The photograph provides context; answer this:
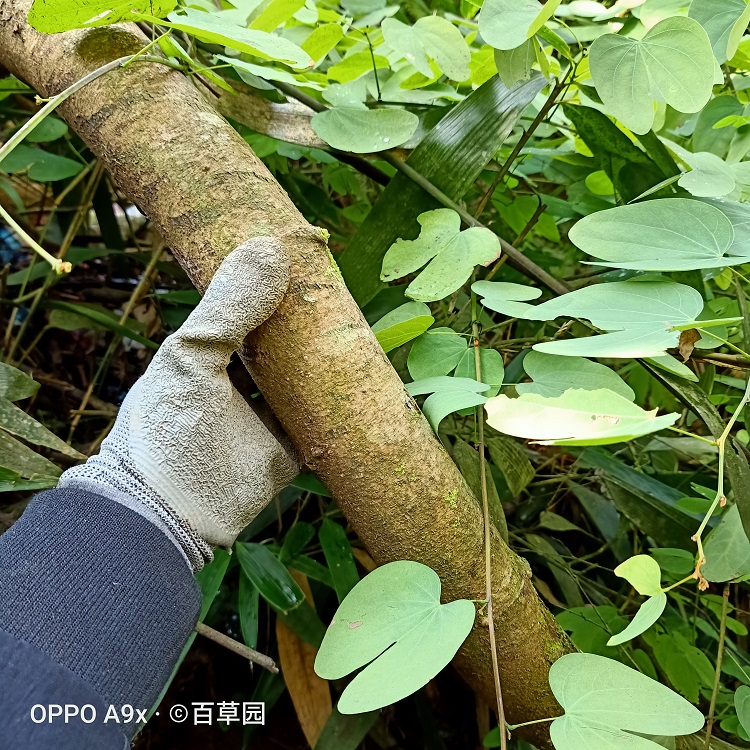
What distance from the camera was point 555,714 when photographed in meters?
0.55

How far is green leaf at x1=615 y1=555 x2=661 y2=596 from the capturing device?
345 mm

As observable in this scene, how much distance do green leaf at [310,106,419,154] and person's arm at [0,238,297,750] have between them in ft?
0.48

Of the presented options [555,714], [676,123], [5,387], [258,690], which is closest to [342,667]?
[555,714]

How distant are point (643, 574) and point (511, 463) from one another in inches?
11.9

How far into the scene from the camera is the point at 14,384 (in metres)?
0.58

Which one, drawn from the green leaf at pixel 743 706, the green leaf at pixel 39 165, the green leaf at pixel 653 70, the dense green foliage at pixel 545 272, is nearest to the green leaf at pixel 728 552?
the dense green foliage at pixel 545 272

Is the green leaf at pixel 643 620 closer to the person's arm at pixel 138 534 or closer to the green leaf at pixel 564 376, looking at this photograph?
the green leaf at pixel 564 376

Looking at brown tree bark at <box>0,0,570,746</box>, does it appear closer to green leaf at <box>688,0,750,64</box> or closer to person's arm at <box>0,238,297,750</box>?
person's arm at <box>0,238,297,750</box>

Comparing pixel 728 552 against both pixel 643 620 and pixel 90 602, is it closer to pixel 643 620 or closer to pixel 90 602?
pixel 643 620

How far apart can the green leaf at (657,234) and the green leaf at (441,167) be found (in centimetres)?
16

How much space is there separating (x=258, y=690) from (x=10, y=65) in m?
0.77

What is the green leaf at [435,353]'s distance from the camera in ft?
1.69

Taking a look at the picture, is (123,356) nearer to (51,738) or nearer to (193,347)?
(193,347)

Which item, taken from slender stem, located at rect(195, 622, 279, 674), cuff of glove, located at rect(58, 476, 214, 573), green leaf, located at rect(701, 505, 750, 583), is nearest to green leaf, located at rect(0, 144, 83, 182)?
cuff of glove, located at rect(58, 476, 214, 573)
